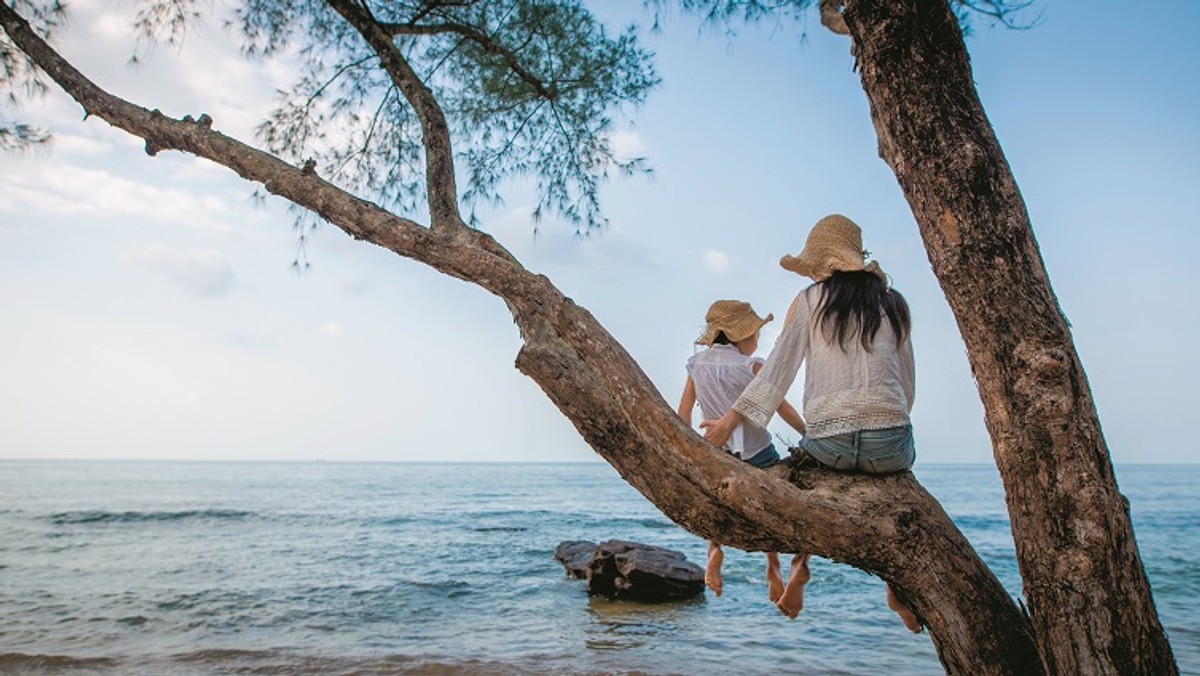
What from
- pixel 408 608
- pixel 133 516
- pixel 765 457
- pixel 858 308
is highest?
pixel 858 308

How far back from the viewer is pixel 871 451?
10.2ft

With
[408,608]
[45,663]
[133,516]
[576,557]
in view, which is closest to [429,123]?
[45,663]

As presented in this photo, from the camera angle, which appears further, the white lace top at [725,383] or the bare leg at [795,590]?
the white lace top at [725,383]

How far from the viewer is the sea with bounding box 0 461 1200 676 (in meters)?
7.59

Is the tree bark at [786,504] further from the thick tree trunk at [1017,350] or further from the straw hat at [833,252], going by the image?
the straw hat at [833,252]

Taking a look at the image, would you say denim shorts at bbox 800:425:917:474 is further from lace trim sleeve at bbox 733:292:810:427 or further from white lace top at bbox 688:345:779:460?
white lace top at bbox 688:345:779:460

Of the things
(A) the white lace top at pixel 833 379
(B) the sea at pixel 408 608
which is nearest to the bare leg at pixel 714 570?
(A) the white lace top at pixel 833 379

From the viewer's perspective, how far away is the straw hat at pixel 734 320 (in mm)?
4379

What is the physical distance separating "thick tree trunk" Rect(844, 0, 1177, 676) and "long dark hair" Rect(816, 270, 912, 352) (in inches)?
10.8

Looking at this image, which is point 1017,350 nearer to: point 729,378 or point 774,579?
point 729,378

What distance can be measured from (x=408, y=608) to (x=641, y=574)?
297cm

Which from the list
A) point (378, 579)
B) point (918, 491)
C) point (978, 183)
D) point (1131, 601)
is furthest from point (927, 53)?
point (378, 579)

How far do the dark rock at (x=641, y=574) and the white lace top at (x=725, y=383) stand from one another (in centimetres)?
668

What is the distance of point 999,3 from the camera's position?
389cm
